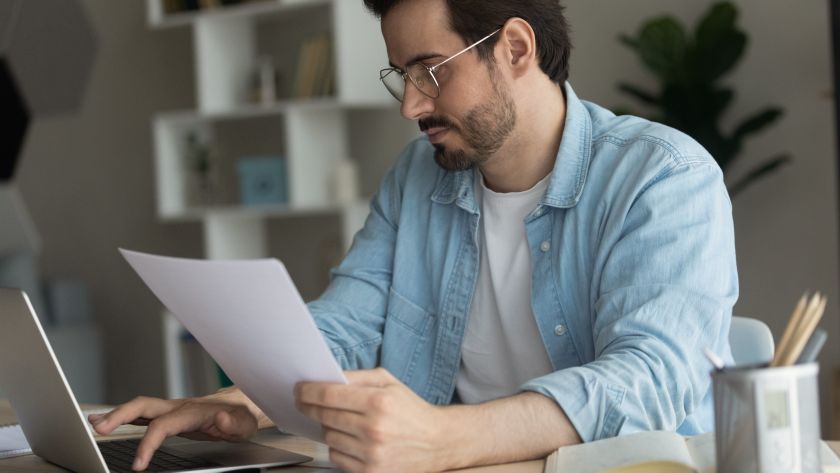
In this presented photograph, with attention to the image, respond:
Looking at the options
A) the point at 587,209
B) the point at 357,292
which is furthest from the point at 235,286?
the point at 357,292

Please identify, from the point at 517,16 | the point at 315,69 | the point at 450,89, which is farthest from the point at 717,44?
the point at 450,89

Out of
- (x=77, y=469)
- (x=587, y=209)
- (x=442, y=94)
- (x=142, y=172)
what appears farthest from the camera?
(x=142, y=172)

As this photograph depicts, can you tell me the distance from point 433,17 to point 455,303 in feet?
1.38

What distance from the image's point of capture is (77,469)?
1237mm

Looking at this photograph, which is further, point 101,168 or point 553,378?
point 101,168

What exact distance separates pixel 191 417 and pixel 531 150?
26.1 inches

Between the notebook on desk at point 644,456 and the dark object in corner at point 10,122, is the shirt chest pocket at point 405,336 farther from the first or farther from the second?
the dark object in corner at point 10,122

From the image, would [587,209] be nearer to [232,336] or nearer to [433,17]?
[433,17]

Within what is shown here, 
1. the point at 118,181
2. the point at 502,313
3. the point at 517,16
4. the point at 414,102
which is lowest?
the point at 118,181

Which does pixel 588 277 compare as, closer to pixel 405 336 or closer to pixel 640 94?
pixel 405 336

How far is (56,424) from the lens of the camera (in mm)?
1219

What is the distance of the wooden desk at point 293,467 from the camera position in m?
1.14

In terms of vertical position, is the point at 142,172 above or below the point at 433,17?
below

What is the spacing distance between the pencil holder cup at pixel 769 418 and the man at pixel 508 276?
0.92 feet
